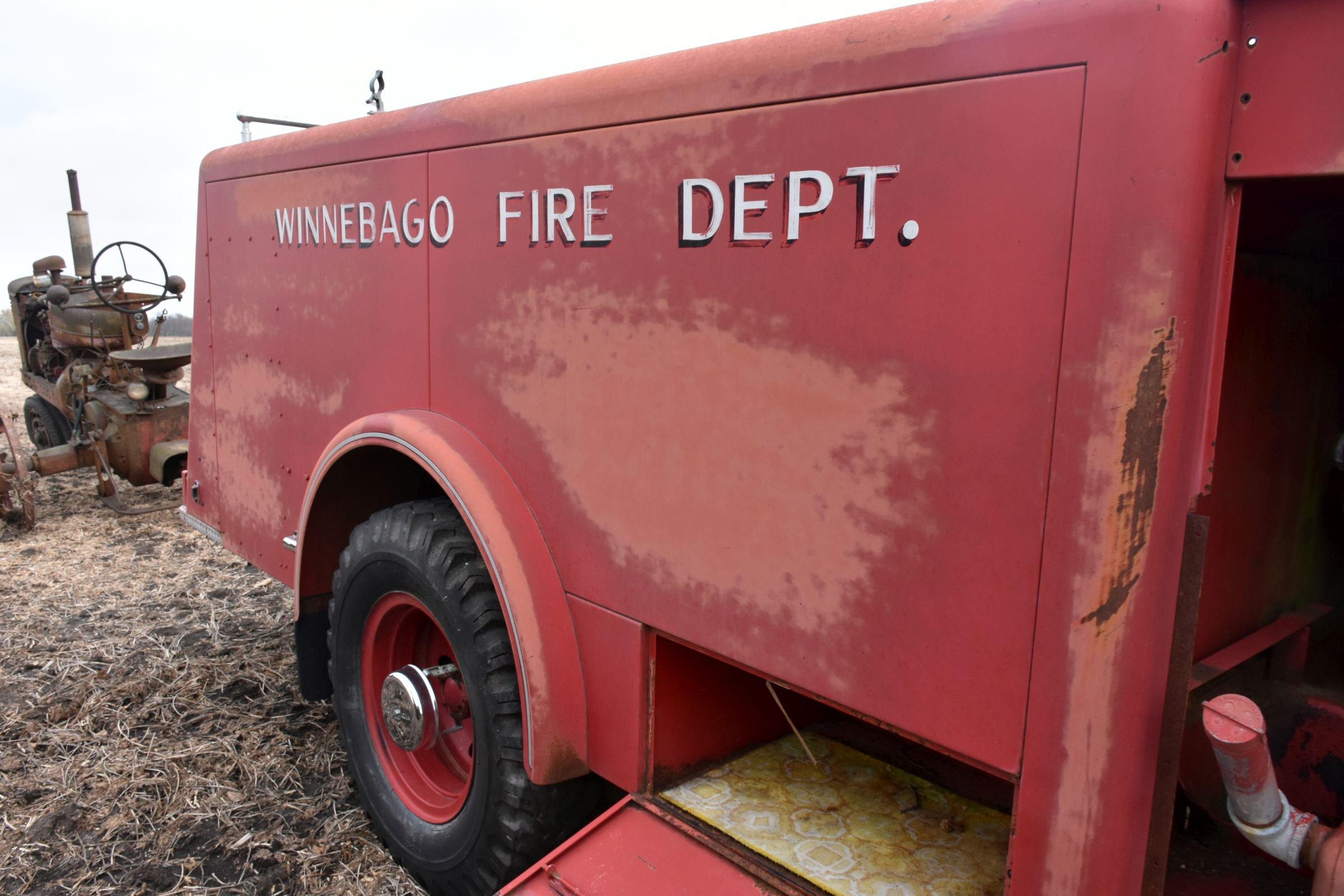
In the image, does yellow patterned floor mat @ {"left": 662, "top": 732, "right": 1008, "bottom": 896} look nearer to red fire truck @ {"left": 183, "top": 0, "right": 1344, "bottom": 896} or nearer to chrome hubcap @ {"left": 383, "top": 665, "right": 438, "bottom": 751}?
red fire truck @ {"left": 183, "top": 0, "right": 1344, "bottom": 896}

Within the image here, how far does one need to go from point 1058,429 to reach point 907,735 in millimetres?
555

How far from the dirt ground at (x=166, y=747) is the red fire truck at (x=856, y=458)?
0.44 m

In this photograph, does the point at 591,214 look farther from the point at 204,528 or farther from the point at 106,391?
the point at 106,391

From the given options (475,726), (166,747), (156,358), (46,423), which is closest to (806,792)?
(475,726)

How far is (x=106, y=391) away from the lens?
7.24m

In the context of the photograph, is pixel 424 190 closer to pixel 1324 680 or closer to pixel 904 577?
pixel 904 577

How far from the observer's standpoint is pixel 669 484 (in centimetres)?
187

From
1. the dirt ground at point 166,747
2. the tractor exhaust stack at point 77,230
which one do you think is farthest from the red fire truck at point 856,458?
the tractor exhaust stack at point 77,230

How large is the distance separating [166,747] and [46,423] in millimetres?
6282

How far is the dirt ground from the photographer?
9.16ft

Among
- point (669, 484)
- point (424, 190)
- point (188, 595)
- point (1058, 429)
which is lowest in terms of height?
point (188, 595)

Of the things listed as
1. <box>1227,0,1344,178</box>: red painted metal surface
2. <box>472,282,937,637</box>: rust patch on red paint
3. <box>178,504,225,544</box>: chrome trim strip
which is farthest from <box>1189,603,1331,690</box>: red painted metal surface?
<box>178,504,225,544</box>: chrome trim strip

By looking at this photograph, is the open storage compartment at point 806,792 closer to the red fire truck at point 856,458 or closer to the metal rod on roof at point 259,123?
the red fire truck at point 856,458

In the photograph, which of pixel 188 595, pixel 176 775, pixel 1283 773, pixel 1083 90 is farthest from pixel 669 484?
pixel 188 595
